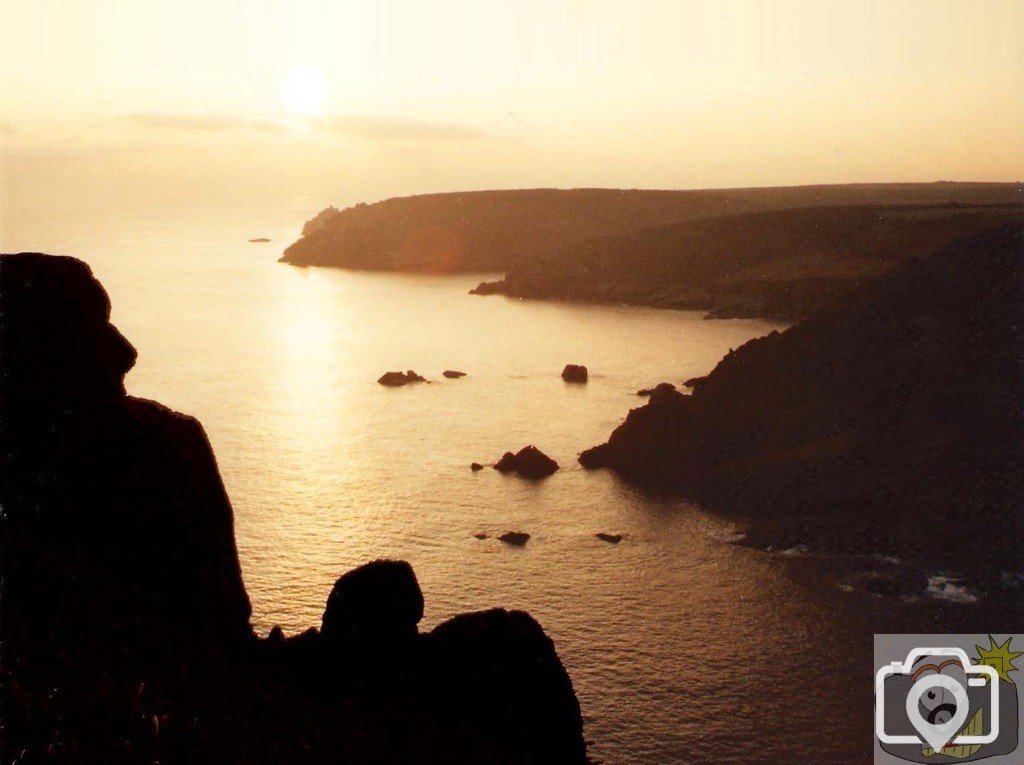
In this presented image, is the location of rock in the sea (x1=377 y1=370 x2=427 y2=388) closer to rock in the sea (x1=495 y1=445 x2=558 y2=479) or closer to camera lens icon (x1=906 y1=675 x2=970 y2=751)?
rock in the sea (x1=495 y1=445 x2=558 y2=479)

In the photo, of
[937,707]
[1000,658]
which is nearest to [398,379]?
[1000,658]

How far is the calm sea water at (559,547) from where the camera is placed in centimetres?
5522

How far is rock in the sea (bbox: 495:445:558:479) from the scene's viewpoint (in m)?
96.2

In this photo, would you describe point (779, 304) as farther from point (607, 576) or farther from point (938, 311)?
point (607, 576)

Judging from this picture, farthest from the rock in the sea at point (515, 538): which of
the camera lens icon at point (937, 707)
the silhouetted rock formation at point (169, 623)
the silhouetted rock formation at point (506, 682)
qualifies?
the silhouetted rock formation at point (506, 682)

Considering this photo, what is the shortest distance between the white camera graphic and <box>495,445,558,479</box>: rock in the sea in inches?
1663

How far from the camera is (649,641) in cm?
6250

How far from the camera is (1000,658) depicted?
5534 centimetres

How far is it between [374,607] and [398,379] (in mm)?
101394

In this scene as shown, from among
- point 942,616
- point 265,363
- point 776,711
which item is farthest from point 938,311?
point 265,363

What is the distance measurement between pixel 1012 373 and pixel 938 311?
9831 millimetres

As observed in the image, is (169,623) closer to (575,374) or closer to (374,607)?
(374,607)

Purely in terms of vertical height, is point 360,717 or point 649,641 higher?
point 360,717
